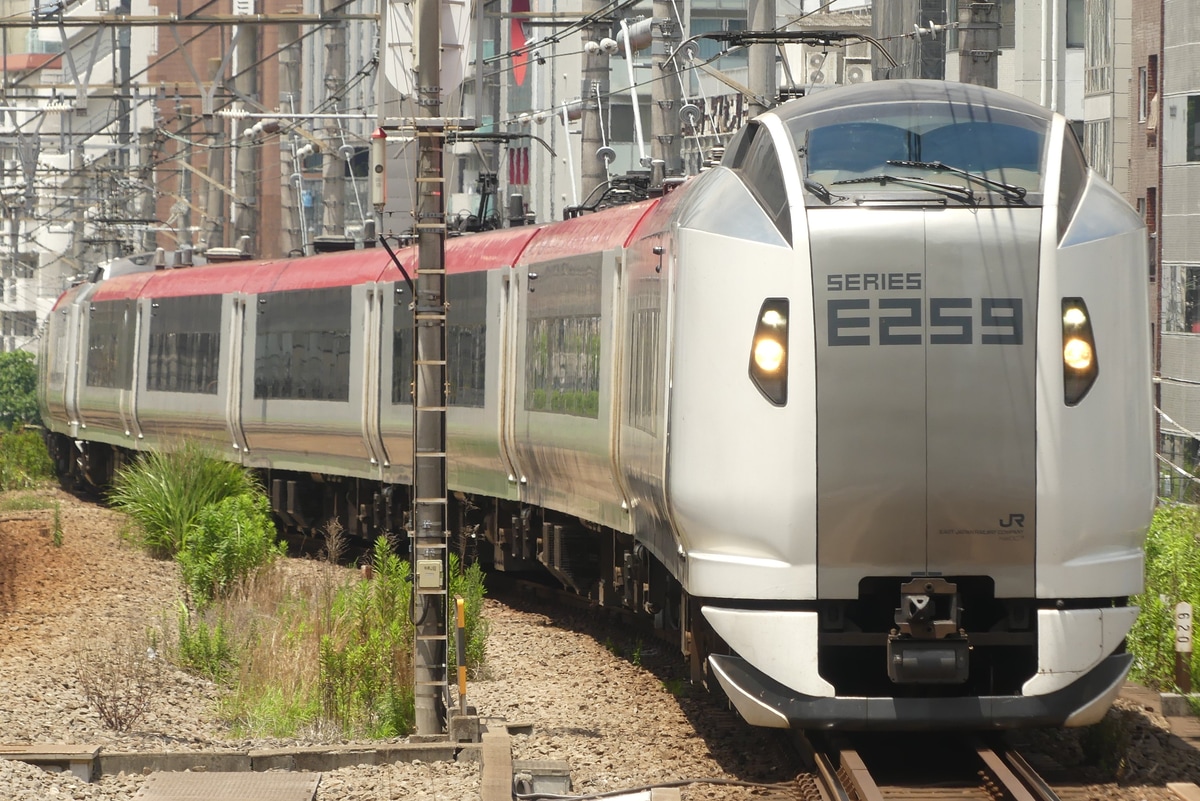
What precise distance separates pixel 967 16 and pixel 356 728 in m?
7.58

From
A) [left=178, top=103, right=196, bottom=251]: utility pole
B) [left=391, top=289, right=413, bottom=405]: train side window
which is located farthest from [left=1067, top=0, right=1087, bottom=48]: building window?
[left=391, top=289, right=413, bottom=405]: train side window

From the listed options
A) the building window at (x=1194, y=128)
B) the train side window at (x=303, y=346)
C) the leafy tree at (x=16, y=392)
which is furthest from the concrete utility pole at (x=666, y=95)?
the leafy tree at (x=16, y=392)

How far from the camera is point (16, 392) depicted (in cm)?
6128

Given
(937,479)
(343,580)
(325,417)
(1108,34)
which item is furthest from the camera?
(1108,34)

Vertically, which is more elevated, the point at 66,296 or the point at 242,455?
the point at 66,296

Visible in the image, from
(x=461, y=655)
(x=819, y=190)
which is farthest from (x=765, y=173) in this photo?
(x=461, y=655)

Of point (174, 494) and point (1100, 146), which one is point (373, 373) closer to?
point (174, 494)

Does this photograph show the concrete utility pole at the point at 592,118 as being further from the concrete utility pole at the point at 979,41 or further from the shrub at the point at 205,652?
the shrub at the point at 205,652

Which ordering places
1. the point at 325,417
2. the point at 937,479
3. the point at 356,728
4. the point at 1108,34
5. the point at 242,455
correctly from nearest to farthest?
1. the point at 937,479
2. the point at 356,728
3. the point at 325,417
4. the point at 242,455
5. the point at 1108,34

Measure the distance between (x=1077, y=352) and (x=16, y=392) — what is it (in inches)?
2217

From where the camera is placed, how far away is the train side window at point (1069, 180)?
8.89m

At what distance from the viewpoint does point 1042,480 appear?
8.68m

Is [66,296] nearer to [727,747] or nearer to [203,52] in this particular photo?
[727,747]

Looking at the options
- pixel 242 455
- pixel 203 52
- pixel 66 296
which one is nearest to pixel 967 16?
pixel 242 455
